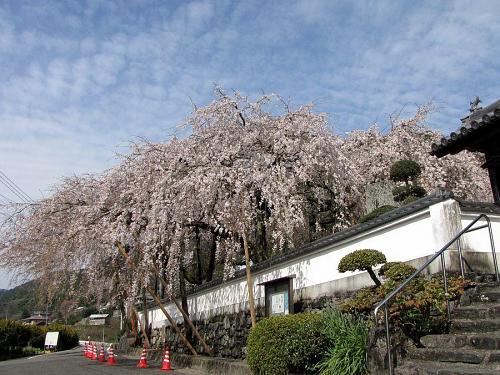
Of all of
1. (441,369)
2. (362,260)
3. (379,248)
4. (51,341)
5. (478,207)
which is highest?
(478,207)

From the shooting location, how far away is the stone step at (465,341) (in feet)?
20.7

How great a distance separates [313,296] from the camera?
1118 centimetres

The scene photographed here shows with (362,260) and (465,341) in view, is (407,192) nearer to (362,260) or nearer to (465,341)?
(362,260)

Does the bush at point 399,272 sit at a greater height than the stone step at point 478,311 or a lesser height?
greater

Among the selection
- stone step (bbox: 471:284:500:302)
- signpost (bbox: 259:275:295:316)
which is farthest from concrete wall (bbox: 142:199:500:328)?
stone step (bbox: 471:284:500:302)

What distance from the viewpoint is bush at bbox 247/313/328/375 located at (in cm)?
848

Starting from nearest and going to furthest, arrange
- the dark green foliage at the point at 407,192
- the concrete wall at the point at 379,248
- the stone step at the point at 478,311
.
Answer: the stone step at the point at 478,311
the concrete wall at the point at 379,248
the dark green foliage at the point at 407,192

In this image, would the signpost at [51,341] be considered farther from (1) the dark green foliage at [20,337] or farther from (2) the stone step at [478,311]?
(2) the stone step at [478,311]

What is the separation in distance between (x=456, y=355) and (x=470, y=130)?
4.25 meters

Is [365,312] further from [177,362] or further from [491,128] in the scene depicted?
[177,362]

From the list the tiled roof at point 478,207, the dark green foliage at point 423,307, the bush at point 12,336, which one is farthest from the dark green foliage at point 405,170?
the bush at point 12,336

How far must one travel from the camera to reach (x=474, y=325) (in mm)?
6805

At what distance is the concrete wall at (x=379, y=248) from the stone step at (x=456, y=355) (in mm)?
1768

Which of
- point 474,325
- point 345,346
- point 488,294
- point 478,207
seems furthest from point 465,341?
point 478,207
